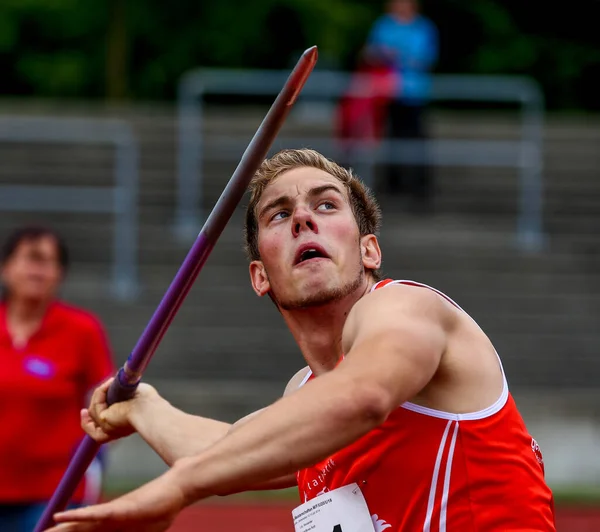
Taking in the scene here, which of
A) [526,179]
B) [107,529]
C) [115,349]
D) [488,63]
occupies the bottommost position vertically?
[107,529]

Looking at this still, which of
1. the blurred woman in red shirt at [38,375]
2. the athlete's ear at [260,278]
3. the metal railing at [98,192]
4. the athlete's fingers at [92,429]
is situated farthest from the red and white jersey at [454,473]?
the metal railing at [98,192]

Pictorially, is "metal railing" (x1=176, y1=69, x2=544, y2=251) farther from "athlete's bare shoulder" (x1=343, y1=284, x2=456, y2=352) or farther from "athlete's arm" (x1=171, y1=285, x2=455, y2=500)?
"athlete's arm" (x1=171, y1=285, x2=455, y2=500)

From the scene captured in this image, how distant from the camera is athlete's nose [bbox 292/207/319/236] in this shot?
3297mm

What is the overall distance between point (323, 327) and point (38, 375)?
3.09 metres

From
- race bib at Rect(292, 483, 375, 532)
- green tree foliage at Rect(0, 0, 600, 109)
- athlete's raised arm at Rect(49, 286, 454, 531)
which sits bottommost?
race bib at Rect(292, 483, 375, 532)

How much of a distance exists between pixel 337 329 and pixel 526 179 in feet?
34.5

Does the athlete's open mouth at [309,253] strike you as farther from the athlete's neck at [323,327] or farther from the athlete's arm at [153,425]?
the athlete's arm at [153,425]

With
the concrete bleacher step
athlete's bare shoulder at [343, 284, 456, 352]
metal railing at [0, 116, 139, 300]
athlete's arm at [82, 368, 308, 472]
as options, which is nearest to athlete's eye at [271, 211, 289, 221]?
athlete's bare shoulder at [343, 284, 456, 352]

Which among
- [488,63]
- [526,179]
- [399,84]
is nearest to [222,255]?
[399,84]

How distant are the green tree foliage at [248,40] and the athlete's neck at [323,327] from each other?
16.7 m

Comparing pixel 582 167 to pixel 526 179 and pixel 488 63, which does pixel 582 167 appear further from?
pixel 488 63

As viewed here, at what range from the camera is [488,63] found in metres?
20.9

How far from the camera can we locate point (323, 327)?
336 cm

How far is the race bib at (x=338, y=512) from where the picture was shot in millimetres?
3066
